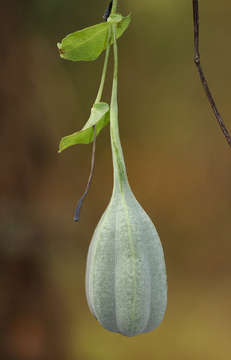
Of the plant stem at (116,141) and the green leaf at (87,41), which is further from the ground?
the green leaf at (87,41)

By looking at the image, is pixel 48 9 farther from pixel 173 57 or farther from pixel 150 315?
pixel 150 315

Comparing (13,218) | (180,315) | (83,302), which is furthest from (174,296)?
(13,218)

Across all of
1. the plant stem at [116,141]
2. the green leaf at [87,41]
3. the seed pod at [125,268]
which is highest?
the green leaf at [87,41]

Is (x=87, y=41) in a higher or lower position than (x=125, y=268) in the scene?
higher

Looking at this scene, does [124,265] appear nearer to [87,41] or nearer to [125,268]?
[125,268]

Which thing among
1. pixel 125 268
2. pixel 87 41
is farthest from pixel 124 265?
pixel 87 41
